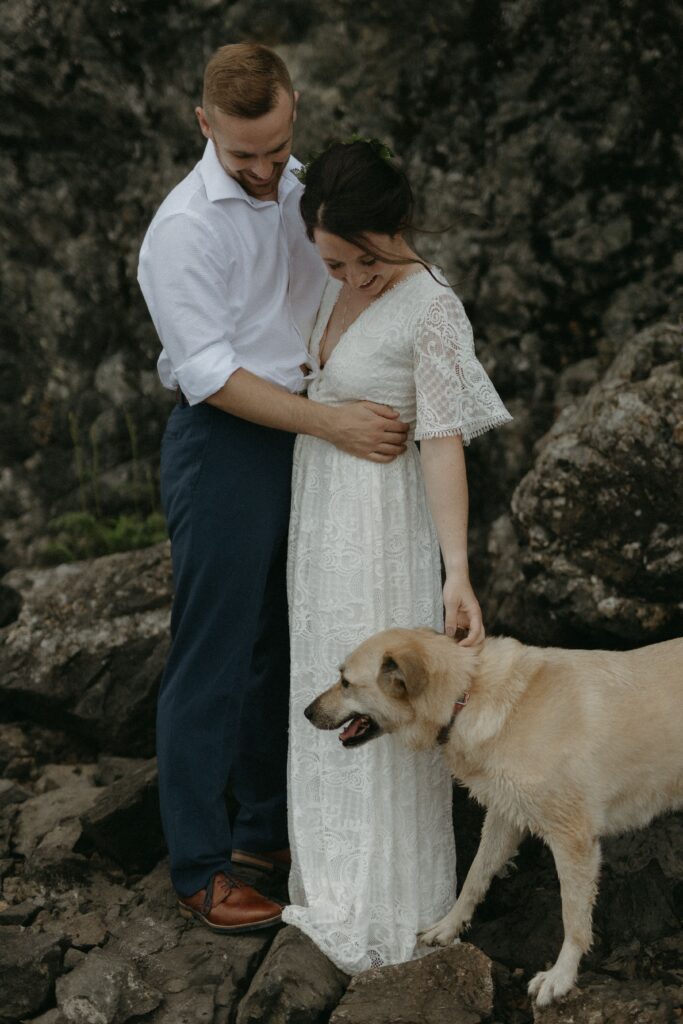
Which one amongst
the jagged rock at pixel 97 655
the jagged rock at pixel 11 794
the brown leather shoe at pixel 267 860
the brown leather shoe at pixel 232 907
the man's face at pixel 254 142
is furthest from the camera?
the jagged rock at pixel 97 655

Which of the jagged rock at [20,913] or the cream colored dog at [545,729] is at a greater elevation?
the cream colored dog at [545,729]

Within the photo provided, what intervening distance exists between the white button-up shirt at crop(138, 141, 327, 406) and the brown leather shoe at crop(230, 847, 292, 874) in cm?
211

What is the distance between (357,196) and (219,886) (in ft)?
9.11

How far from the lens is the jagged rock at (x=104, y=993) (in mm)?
3866

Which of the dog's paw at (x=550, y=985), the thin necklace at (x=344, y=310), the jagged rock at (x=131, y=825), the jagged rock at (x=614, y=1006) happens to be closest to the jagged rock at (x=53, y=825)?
the jagged rock at (x=131, y=825)

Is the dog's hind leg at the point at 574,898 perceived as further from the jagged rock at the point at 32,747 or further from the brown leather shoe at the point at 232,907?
the jagged rock at the point at 32,747

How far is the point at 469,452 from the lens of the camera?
21.0 ft

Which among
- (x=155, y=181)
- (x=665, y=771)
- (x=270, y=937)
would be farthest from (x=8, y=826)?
(x=155, y=181)

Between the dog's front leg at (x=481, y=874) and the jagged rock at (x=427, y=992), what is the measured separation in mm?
323

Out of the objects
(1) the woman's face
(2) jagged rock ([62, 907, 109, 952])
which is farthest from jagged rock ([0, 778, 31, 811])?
(1) the woman's face

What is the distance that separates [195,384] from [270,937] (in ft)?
7.40

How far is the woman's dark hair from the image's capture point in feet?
12.5

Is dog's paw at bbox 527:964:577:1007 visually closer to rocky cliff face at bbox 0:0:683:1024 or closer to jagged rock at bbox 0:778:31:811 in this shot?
rocky cliff face at bbox 0:0:683:1024

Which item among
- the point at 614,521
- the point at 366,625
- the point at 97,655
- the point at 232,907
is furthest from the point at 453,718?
the point at 97,655
